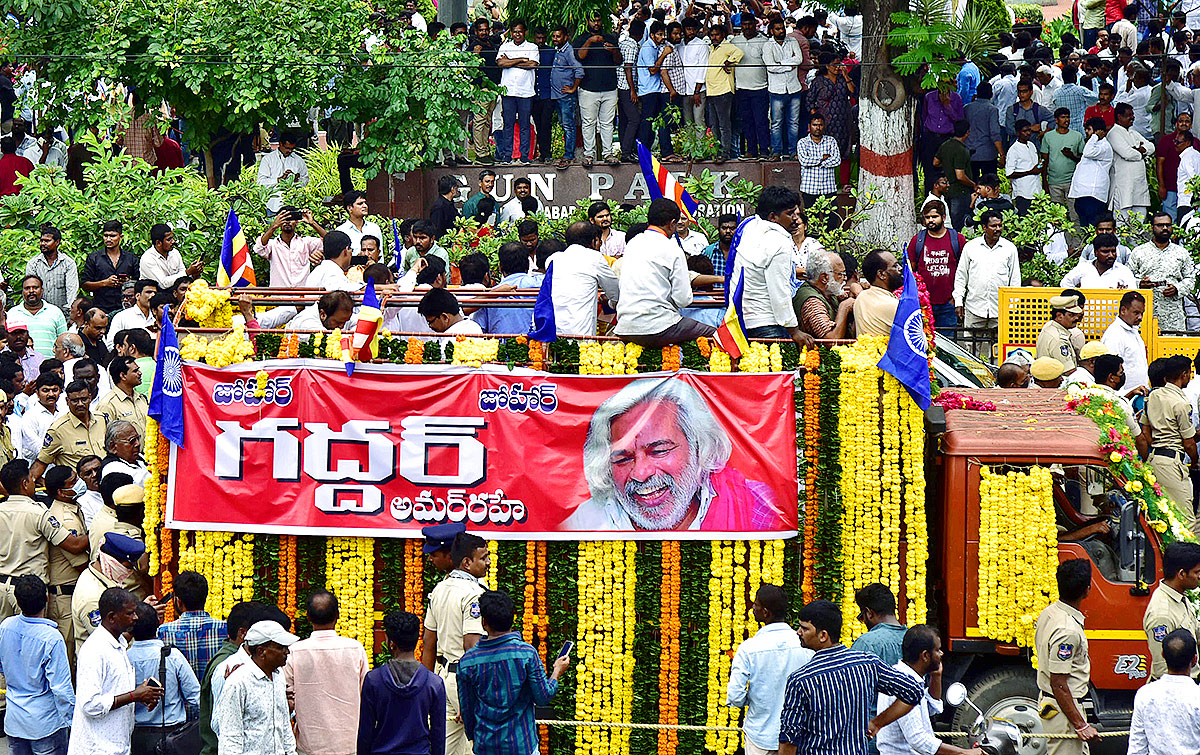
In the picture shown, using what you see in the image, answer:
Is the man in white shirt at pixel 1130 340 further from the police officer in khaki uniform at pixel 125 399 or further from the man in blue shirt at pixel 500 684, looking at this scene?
the police officer in khaki uniform at pixel 125 399

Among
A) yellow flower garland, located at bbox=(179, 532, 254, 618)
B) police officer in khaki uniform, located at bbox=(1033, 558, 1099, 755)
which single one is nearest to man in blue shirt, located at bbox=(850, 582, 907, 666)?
police officer in khaki uniform, located at bbox=(1033, 558, 1099, 755)

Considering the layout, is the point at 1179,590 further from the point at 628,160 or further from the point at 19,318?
the point at 628,160

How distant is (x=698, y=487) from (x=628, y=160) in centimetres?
1136

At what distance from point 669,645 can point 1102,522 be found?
298cm

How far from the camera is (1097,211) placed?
2091cm

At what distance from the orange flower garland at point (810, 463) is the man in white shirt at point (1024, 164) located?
1076cm

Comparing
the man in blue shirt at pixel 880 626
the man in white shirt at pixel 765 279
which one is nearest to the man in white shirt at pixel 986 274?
the man in white shirt at pixel 765 279

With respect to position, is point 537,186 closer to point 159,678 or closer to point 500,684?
point 159,678

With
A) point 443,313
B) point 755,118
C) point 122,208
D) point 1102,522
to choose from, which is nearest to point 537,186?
point 755,118

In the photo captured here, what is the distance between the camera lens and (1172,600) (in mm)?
9875

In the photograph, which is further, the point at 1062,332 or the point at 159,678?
the point at 1062,332

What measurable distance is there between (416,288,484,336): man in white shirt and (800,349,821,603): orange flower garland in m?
2.26

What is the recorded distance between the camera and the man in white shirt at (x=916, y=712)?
8766 millimetres

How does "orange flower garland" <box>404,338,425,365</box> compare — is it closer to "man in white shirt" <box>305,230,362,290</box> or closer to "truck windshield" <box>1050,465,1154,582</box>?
"man in white shirt" <box>305,230,362,290</box>
